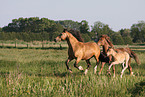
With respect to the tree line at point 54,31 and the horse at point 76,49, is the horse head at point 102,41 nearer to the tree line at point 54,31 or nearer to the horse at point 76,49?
the horse at point 76,49

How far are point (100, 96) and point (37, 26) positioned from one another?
345ft

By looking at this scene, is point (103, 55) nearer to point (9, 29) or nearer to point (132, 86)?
point (132, 86)

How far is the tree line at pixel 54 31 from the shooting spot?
73450mm

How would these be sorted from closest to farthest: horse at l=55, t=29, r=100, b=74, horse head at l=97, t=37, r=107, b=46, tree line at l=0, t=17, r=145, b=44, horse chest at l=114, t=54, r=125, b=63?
horse chest at l=114, t=54, r=125, b=63 < horse at l=55, t=29, r=100, b=74 < horse head at l=97, t=37, r=107, b=46 < tree line at l=0, t=17, r=145, b=44

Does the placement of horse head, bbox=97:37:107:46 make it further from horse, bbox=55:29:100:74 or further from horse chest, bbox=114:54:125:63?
horse chest, bbox=114:54:125:63

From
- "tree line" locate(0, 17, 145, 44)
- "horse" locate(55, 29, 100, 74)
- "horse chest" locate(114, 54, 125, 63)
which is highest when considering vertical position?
"tree line" locate(0, 17, 145, 44)

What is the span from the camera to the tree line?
73450mm

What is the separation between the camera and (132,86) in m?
6.22

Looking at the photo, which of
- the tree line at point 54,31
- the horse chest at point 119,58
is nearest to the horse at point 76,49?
the horse chest at point 119,58

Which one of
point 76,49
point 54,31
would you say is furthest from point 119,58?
point 54,31

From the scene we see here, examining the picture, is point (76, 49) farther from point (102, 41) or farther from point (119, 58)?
point (119, 58)

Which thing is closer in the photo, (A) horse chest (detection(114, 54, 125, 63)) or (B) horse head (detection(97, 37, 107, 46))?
(A) horse chest (detection(114, 54, 125, 63))

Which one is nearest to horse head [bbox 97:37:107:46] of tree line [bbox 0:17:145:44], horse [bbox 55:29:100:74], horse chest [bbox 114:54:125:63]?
horse [bbox 55:29:100:74]

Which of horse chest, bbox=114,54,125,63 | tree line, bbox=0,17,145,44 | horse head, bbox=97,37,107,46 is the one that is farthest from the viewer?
tree line, bbox=0,17,145,44
